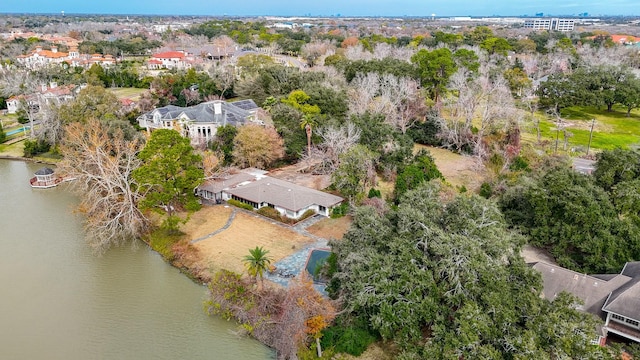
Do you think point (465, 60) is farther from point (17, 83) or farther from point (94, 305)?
point (17, 83)

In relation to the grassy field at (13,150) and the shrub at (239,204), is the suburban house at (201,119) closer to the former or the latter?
the shrub at (239,204)

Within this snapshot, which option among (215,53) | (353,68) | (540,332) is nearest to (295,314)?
(540,332)

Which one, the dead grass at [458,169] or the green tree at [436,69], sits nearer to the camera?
the dead grass at [458,169]

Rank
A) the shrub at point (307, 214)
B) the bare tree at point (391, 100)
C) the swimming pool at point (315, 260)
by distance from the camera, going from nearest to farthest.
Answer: the swimming pool at point (315, 260), the shrub at point (307, 214), the bare tree at point (391, 100)

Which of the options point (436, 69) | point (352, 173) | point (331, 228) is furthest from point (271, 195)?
point (436, 69)

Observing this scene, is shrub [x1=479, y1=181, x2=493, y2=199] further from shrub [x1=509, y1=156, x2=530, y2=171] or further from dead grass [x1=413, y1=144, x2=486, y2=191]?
shrub [x1=509, y1=156, x2=530, y2=171]

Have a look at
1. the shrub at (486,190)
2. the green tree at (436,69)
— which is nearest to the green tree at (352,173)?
the shrub at (486,190)
